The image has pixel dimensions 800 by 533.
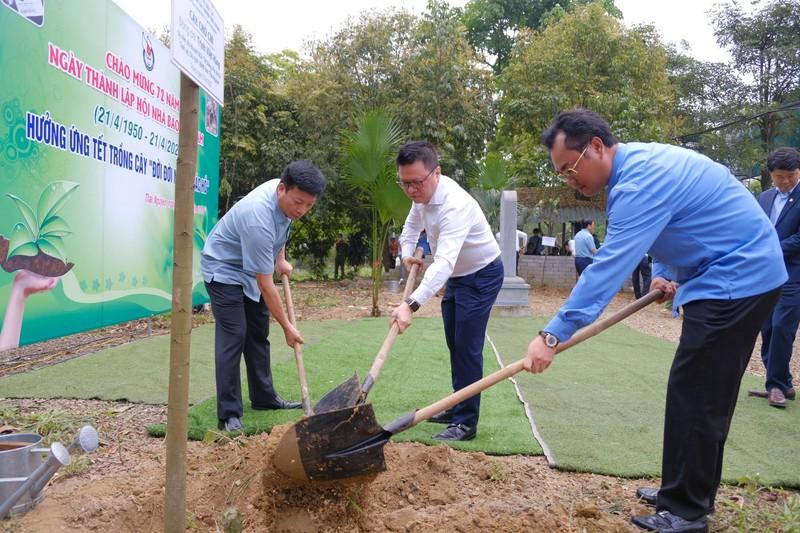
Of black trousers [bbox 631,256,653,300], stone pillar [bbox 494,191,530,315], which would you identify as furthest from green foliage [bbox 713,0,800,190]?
stone pillar [bbox 494,191,530,315]

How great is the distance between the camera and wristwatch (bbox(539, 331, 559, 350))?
230cm

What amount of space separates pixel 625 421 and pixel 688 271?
5.94 feet

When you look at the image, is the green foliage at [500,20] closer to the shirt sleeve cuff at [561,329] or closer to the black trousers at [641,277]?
the black trousers at [641,277]

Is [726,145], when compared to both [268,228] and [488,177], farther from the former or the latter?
[268,228]

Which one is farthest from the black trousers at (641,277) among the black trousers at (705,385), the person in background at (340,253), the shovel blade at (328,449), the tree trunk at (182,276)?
the tree trunk at (182,276)

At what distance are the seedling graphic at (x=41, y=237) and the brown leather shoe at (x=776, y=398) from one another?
17.7ft

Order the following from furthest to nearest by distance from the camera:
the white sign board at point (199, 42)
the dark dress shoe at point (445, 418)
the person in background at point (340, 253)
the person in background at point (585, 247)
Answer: the person in background at point (340, 253), the person in background at point (585, 247), the dark dress shoe at point (445, 418), the white sign board at point (199, 42)

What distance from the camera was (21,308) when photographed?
4422mm

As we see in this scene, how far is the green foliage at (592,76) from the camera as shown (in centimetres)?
1577

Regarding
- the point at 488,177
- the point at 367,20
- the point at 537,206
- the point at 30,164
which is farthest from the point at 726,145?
the point at 30,164

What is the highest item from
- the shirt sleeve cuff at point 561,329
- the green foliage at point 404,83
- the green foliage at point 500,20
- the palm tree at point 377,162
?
the green foliage at point 500,20

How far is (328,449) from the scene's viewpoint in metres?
2.44

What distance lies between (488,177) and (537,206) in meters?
3.62

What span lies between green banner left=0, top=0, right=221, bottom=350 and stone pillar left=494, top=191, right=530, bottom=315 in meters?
5.47
